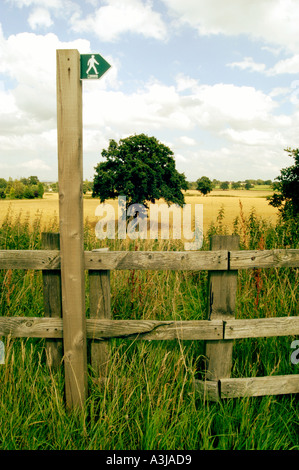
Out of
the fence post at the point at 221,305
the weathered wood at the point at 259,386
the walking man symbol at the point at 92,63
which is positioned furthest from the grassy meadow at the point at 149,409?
the walking man symbol at the point at 92,63

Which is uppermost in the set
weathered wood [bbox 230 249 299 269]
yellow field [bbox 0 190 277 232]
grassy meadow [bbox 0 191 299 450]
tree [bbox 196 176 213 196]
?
tree [bbox 196 176 213 196]

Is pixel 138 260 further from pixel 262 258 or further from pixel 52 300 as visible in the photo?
pixel 262 258

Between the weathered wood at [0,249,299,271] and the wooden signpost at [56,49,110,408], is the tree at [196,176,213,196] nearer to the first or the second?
the weathered wood at [0,249,299,271]

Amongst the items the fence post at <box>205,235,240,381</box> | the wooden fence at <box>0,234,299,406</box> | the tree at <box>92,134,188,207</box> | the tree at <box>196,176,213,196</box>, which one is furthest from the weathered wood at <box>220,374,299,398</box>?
the tree at <box>196,176,213,196</box>

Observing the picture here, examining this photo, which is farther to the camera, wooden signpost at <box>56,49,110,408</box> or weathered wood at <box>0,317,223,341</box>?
weathered wood at <box>0,317,223,341</box>

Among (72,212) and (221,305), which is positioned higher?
(72,212)

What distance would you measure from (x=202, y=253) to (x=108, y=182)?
18.4 m

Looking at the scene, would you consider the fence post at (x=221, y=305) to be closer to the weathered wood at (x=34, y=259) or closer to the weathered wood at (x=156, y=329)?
the weathered wood at (x=156, y=329)

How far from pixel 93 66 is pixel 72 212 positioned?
1.06 meters

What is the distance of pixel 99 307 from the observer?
2.60 m

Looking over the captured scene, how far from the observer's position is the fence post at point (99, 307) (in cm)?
257

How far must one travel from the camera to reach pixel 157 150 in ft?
68.9

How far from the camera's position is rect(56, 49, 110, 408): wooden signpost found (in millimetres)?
2312

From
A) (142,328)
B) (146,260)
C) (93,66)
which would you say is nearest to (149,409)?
(142,328)
